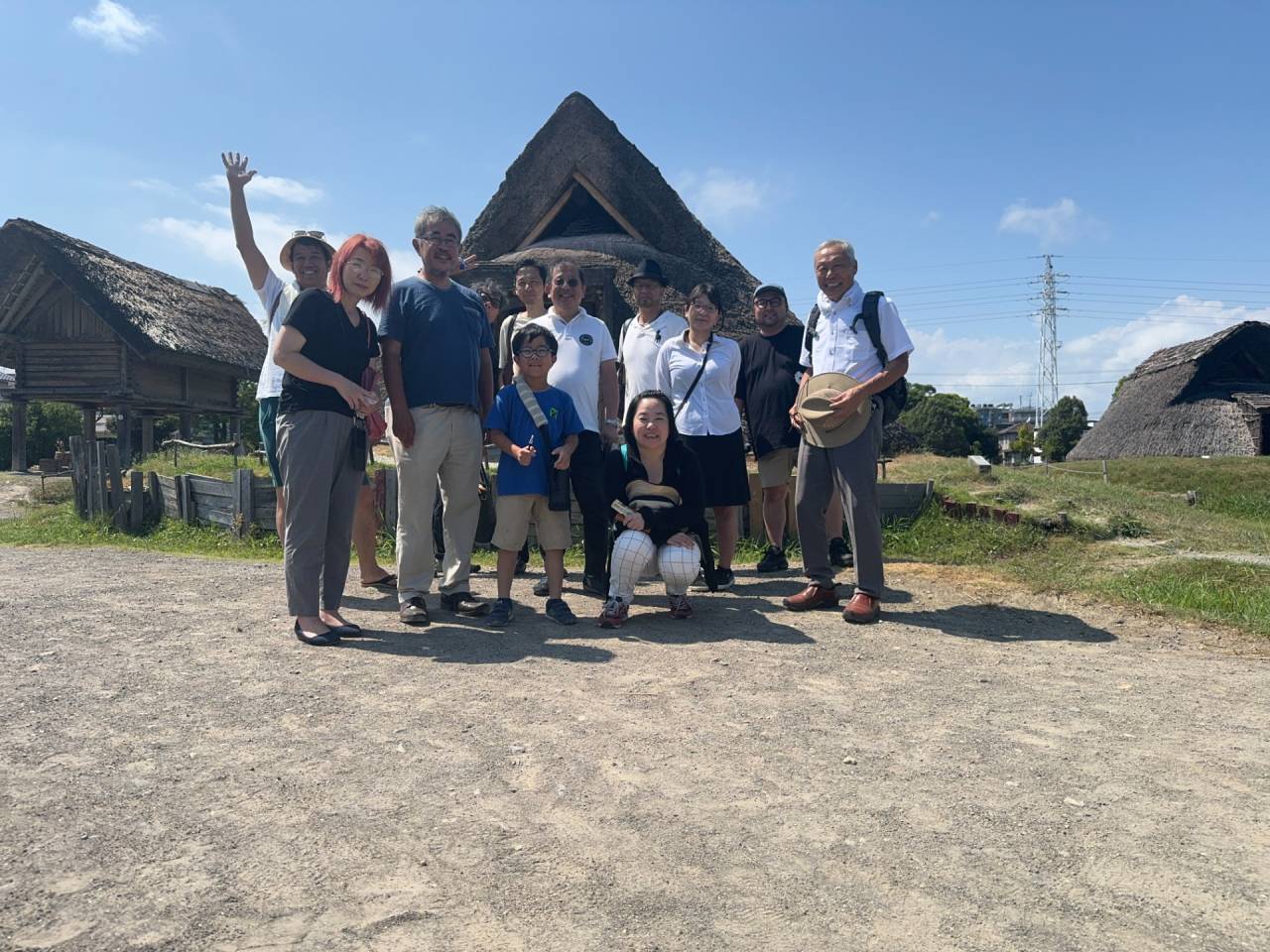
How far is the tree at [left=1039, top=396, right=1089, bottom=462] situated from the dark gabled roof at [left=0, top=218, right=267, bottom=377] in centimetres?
3533

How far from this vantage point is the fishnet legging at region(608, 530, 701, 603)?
13.2 feet

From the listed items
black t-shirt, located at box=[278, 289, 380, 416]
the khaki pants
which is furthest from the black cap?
black t-shirt, located at box=[278, 289, 380, 416]

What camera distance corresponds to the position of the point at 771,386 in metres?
5.41

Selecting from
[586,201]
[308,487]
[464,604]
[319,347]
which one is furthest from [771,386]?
[586,201]

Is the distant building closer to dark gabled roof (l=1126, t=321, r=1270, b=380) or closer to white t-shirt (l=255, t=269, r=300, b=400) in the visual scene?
dark gabled roof (l=1126, t=321, r=1270, b=380)

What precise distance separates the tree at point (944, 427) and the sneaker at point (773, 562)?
90.0 feet

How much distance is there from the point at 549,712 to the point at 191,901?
1262 mm

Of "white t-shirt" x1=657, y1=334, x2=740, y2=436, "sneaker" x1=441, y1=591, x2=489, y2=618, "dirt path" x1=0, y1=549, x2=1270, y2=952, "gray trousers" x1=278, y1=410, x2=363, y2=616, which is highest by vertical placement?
"white t-shirt" x1=657, y1=334, x2=740, y2=436

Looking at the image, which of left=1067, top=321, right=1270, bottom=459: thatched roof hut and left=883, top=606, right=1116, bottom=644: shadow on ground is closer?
left=883, top=606, right=1116, bottom=644: shadow on ground

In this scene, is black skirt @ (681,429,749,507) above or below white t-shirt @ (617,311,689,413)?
below

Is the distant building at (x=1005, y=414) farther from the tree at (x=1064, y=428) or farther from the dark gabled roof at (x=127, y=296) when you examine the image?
the dark gabled roof at (x=127, y=296)

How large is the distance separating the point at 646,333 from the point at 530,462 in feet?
5.14

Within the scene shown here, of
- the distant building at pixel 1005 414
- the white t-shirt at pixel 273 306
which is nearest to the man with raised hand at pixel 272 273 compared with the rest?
the white t-shirt at pixel 273 306

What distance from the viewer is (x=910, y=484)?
6648mm
